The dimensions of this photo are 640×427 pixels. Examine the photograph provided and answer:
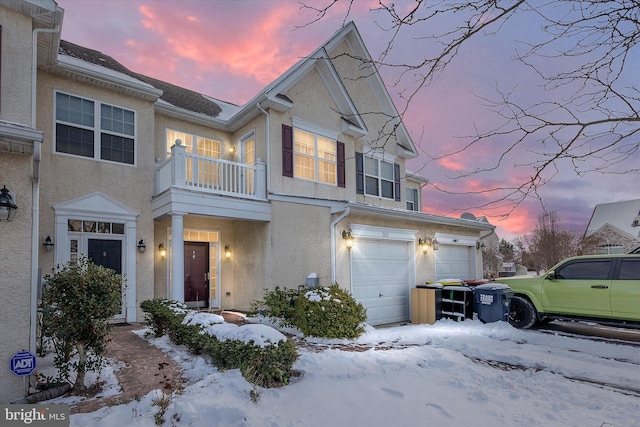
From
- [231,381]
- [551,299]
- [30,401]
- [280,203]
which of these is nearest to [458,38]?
[231,381]

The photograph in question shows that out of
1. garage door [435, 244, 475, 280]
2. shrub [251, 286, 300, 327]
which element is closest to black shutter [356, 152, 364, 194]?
garage door [435, 244, 475, 280]

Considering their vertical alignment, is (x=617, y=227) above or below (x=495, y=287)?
above

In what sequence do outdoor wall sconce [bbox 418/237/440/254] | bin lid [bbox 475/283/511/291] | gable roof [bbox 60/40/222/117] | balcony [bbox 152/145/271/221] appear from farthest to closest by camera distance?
1. outdoor wall sconce [bbox 418/237/440/254]
2. gable roof [bbox 60/40/222/117]
3. bin lid [bbox 475/283/511/291]
4. balcony [bbox 152/145/271/221]

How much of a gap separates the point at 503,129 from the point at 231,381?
3.91m

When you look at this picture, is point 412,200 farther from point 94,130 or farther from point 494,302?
point 94,130

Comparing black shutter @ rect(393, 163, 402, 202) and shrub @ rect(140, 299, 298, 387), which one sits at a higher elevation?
black shutter @ rect(393, 163, 402, 202)

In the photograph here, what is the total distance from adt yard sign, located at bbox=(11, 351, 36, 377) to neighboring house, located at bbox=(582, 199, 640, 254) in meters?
33.5

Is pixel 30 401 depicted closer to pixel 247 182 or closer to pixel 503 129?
pixel 503 129

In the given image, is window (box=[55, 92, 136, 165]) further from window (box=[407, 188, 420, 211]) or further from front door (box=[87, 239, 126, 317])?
window (box=[407, 188, 420, 211])

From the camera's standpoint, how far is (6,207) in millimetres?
4504

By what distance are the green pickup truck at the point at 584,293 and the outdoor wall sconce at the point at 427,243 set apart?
125 inches

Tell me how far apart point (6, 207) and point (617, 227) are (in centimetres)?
3998

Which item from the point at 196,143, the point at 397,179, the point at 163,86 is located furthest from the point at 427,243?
the point at 163,86

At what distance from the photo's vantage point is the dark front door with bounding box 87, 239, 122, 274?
915 centimetres
